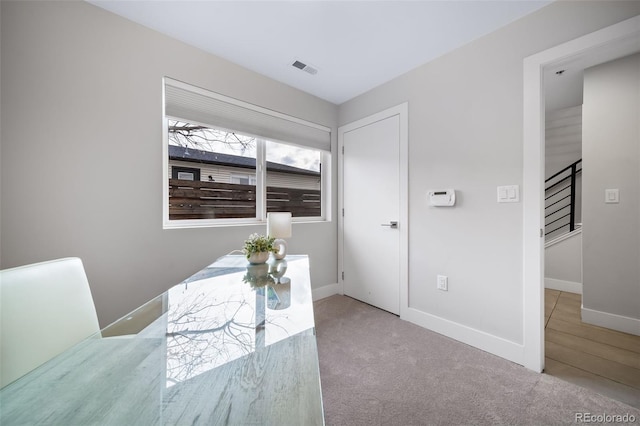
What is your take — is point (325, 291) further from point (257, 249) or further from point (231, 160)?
point (231, 160)

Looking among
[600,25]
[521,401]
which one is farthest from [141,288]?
[600,25]

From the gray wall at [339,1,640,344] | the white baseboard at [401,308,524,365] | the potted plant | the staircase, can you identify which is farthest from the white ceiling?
the staircase

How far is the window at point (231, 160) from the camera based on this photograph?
2061mm

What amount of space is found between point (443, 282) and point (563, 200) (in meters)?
3.27

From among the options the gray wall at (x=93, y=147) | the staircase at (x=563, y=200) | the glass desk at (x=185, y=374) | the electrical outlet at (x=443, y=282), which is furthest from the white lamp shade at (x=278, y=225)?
the staircase at (x=563, y=200)

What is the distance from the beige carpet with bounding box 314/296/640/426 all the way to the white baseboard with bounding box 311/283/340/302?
800 millimetres

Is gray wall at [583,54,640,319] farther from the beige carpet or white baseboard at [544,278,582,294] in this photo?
the beige carpet

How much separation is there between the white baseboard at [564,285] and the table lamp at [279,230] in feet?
12.3

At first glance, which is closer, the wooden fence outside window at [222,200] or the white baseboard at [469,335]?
the white baseboard at [469,335]

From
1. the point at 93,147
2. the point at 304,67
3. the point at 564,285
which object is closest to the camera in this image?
the point at 93,147

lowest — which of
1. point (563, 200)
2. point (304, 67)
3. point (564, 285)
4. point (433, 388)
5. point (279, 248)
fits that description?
point (433, 388)

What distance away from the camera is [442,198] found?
2.12m

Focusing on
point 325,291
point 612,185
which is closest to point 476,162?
point 612,185

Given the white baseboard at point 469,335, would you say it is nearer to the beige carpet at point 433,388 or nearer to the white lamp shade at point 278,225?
the beige carpet at point 433,388
